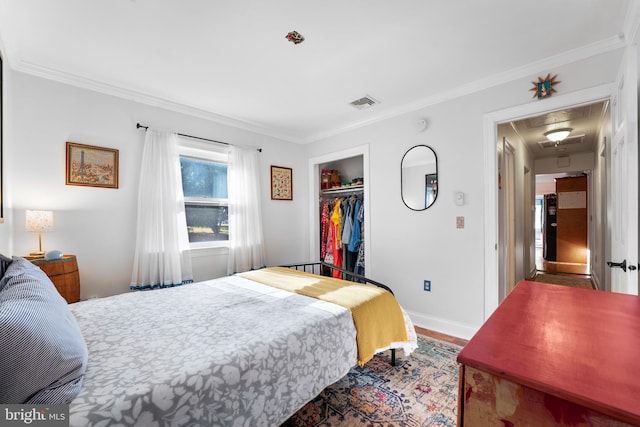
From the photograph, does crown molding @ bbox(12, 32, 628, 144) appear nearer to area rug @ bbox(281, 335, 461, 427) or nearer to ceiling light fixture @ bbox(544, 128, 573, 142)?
ceiling light fixture @ bbox(544, 128, 573, 142)

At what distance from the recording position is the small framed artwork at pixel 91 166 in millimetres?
2422

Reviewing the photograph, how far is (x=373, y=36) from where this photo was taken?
1.93m

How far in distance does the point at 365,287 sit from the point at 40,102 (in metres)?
3.13

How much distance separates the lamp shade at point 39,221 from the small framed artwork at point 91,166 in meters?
0.40

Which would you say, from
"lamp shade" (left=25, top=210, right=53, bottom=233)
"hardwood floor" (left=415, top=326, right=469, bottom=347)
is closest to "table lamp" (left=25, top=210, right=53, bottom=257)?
"lamp shade" (left=25, top=210, right=53, bottom=233)

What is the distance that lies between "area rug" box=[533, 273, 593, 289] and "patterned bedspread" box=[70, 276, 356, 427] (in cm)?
508

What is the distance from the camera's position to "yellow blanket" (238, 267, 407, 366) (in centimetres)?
A: 169

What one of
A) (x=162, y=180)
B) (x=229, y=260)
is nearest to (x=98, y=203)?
(x=162, y=180)

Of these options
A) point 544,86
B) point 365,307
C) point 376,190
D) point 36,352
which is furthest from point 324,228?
point 36,352

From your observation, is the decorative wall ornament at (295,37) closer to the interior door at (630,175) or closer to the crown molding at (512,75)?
the crown molding at (512,75)

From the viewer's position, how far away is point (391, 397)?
176 cm

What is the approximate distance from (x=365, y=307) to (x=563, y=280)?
5.23 metres

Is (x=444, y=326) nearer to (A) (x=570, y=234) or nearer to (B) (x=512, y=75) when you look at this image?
(B) (x=512, y=75)

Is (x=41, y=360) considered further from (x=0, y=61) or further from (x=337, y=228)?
(x=337, y=228)
